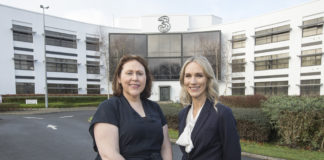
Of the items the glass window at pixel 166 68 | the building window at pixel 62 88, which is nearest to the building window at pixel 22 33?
the building window at pixel 62 88

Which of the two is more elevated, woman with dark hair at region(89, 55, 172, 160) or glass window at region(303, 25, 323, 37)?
glass window at region(303, 25, 323, 37)

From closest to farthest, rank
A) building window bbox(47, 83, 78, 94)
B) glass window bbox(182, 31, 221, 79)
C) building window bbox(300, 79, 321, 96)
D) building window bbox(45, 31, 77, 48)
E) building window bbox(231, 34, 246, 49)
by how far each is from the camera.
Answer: building window bbox(300, 79, 321, 96) → building window bbox(47, 83, 78, 94) → building window bbox(45, 31, 77, 48) → glass window bbox(182, 31, 221, 79) → building window bbox(231, 34, 246, 49)

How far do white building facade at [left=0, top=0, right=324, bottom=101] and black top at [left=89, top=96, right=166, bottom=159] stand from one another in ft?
90.4

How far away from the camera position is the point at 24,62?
26.3m

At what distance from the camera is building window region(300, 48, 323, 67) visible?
913 inches

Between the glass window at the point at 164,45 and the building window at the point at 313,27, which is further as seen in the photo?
the glass window at the point at 164,45

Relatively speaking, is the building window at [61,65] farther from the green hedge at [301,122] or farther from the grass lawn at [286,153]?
the green hedge at [301,122]

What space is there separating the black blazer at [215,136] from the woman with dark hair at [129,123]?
0.40m

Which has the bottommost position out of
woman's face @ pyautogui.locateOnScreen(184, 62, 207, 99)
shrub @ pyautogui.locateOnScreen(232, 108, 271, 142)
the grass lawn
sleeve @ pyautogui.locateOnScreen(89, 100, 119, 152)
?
the grass lawn

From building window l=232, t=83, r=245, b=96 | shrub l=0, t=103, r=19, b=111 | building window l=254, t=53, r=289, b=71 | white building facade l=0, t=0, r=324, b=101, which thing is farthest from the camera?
building window l=232, t=83, r=245, b=96

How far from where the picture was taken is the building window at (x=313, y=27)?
907 inches

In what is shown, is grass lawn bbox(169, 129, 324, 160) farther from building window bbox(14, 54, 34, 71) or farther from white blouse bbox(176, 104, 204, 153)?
building window bbox(14, 54, 34, 71)

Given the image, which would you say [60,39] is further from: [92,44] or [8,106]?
[8,106]

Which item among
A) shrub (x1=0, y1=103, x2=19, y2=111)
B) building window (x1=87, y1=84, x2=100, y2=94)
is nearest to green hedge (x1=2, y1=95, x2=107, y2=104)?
shrub (x1=0, y1=103, x2=19, y2=111)
